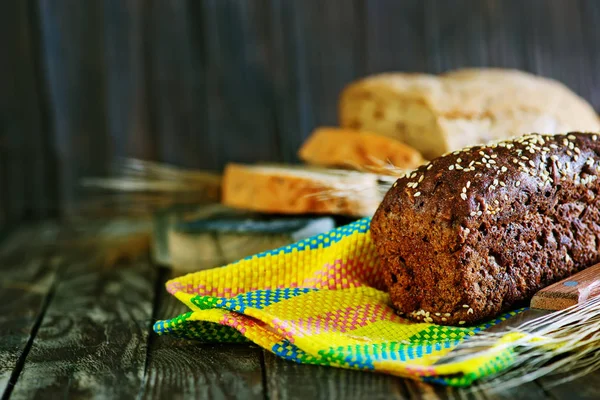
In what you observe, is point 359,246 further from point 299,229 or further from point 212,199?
point 212,199

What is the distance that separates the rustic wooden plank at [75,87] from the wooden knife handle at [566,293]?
180cm

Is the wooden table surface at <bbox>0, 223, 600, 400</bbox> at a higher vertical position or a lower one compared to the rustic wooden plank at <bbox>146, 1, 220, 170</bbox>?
lower

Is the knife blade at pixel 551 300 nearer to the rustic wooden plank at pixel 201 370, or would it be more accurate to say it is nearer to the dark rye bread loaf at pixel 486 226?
the dark rye bread loaf at pixel 486 226

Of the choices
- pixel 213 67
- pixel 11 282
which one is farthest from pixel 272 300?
pixel 213 67

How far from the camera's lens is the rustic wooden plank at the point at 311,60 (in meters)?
2.66

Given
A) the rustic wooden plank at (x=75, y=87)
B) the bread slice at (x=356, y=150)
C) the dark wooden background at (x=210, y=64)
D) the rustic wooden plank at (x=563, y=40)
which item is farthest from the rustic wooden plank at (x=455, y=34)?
the rustic wooden plank at (x=75, y=87)

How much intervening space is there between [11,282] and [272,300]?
2.93ft

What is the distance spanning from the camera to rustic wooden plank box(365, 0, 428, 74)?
2676 mm

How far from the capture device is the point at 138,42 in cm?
263

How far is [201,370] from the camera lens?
1.21 m

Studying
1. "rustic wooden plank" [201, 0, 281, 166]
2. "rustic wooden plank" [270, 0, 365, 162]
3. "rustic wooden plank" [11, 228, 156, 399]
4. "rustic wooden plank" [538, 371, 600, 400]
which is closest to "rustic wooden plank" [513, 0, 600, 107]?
"rustic wooden plank" [270, 0, 365, 162]

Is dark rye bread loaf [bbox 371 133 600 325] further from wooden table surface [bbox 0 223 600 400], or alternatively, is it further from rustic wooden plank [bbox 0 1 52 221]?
rustic wooden plank [bbox 0 1 52 221]

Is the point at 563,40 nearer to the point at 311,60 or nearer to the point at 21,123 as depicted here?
the point at 311,60

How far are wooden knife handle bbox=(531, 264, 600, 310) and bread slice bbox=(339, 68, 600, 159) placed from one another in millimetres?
627
